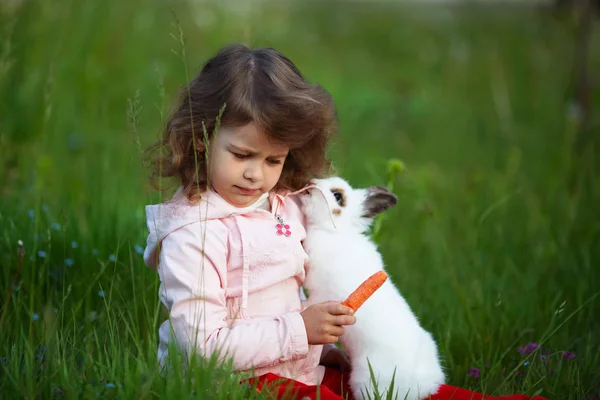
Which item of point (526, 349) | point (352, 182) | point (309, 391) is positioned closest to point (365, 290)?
point (309, 391)

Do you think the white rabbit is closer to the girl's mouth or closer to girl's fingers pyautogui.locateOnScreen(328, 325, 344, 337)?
girl's fingers pyautogui.locateOnScreen(328, 325, 344, 337)

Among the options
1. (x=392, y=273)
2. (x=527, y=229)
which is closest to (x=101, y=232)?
(x=392, y=273)

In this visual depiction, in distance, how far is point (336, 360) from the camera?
2.73 meters

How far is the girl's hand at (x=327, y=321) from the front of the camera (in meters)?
2.30

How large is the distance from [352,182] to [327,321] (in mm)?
1517

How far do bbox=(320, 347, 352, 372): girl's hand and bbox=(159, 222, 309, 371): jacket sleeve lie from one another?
377 millimetres

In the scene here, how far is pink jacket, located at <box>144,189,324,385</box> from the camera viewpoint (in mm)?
2285

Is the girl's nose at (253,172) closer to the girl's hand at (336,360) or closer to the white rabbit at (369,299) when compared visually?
the white rabbit at (369,299)

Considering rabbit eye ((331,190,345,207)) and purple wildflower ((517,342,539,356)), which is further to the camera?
purple wildflower ((517,342,539,356))

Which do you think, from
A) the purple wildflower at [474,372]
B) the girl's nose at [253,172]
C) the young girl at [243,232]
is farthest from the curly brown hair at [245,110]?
the purple wildflower at [474,372]

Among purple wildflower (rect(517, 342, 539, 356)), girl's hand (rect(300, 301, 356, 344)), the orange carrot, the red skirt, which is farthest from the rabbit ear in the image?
purple wildflower (rect(517, 342, 539, 356))

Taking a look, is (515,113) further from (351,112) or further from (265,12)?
(265,12)

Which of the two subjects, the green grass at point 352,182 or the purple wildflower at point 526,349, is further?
the purple wildflower at point 526,349

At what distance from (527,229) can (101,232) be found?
256 centimetres
